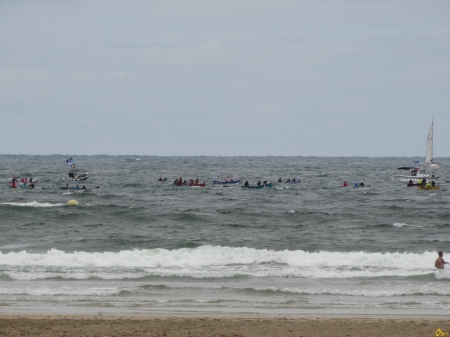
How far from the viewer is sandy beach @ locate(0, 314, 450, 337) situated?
1499 cm

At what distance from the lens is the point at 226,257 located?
94.5 ft

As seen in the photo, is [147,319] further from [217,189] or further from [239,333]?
[217,189]

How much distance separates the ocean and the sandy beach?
1631mm

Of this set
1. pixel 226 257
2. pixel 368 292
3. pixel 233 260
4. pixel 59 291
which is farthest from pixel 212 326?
pixel 226 257

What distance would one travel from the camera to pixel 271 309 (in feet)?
61.8

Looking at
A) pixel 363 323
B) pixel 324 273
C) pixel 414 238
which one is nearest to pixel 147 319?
pixel 363 323

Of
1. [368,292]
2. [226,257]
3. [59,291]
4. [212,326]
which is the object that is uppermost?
[212,326]

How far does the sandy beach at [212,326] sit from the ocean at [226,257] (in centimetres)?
163

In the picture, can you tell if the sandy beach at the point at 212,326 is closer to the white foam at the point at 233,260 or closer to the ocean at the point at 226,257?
the ocean at the point at 226,257

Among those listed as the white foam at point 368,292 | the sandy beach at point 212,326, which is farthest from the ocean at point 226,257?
the sandy beach at point 212,326

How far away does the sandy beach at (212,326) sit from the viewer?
15.0 m

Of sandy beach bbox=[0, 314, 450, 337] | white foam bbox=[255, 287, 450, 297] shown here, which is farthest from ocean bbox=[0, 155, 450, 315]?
sandy beach bbox=[0, 314, 450, 337]

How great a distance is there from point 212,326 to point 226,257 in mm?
13115

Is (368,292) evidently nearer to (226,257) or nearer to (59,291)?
(226,257)
